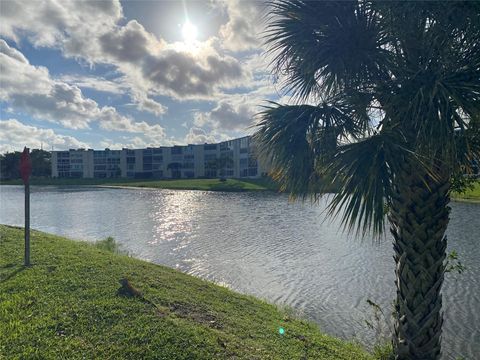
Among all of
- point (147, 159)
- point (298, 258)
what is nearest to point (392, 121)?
point (298, 258)

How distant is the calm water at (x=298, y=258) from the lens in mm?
9891

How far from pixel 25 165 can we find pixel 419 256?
30.6 ft

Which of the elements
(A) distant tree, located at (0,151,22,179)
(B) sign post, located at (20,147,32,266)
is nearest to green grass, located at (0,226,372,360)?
(B) sign post, located at (20,147,32,266)

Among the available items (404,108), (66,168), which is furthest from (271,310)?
(66,168)

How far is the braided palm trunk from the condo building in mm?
96190

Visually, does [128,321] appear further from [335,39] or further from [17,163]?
[17,163]

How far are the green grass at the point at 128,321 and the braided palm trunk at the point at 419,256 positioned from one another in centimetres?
137

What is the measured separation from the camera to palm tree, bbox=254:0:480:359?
4.07 metres

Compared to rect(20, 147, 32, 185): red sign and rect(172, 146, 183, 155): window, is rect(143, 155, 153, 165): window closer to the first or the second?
rect(172, 146, 183, 155): window

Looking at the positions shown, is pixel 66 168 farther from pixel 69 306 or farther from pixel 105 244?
pixel 69 306

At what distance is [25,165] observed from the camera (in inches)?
343

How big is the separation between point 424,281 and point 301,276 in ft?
28.4

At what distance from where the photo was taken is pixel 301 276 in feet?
43.8

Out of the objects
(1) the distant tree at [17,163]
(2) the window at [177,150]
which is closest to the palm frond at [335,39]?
(2) the window at [177,150]
